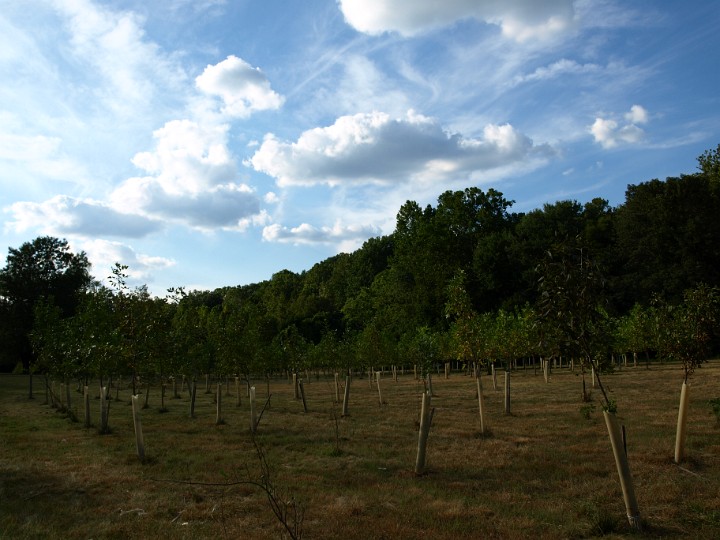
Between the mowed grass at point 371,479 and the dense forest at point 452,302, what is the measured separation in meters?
2.66

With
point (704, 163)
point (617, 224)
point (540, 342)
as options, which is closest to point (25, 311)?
point (540, 342)

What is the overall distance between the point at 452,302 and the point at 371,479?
9.00 metres

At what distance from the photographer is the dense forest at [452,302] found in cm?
1135

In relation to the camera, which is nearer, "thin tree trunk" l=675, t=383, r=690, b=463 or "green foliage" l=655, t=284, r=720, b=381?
"thin tree trunk" l=675, t=383, r=690, b=463

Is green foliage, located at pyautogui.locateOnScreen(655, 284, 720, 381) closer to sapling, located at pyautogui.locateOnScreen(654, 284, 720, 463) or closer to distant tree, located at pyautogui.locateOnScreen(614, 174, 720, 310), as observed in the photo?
sapling, located at pyautogui.locateOnScreen(654, 284, 720, 463)

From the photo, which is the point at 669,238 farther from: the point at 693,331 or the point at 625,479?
the point at 625,479

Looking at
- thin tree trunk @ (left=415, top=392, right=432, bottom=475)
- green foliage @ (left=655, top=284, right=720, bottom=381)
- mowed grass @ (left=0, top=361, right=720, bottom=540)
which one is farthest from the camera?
green foliage @ (left=655, top=284, right=720, bottom=381)

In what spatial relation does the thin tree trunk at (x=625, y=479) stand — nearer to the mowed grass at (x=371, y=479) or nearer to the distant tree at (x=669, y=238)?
the mowed grass at (x=371, y=479)

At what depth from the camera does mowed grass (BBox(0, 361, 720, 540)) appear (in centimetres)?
787

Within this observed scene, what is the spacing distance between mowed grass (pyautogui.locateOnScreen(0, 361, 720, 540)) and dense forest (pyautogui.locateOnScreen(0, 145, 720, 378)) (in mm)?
2664

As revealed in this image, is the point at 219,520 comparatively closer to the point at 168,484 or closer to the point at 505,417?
the point at 168,484

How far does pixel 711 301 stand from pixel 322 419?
14144 mm

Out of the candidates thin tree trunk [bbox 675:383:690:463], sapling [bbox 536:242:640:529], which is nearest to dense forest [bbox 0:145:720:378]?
sapling [bbox 536:242:640:529]

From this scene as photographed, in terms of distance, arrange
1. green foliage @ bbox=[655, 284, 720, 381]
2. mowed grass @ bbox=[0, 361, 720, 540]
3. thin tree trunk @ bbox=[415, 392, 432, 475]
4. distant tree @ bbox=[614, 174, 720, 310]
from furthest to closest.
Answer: distant tree @ bbox=[614, 174, 720, 310]
green foliage @ bbox=[655, 284, 720, 381]
thin tree trunk @ bbox=[415, 392, 432, 475]
mowed grass @ bbox=[0, 361, 720, 540]
